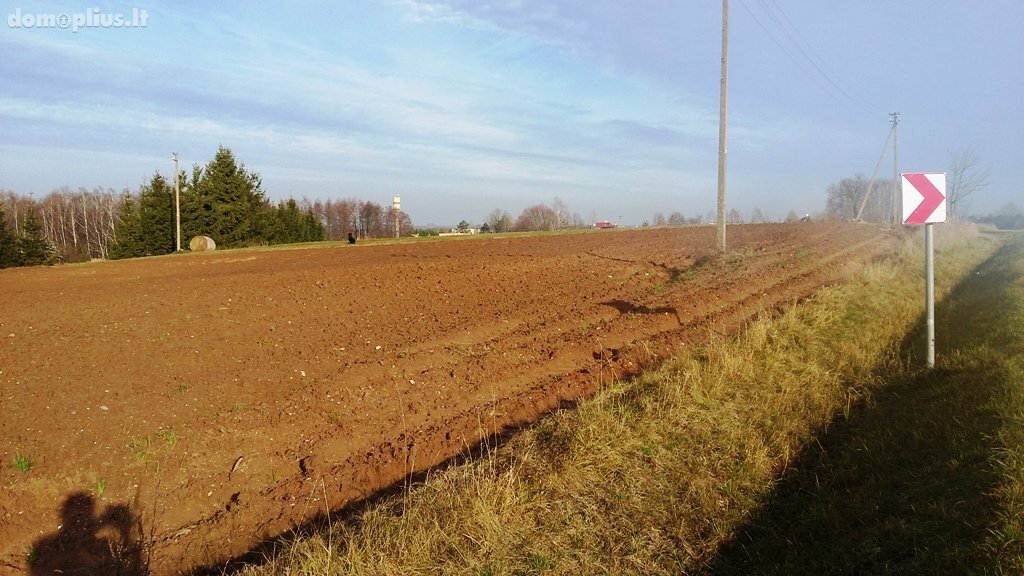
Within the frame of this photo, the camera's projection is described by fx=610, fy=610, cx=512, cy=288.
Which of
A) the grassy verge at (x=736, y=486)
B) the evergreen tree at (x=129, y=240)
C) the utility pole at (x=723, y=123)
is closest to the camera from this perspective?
the grassy verge at (x=736, y=486)

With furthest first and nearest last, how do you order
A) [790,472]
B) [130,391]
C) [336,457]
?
1. [130,391]
2. [336,457]
3. [790,472]

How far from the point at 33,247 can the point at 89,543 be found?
148 feet

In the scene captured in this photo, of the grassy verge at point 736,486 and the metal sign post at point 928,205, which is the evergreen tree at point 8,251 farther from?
the metal sign post at point 928,205

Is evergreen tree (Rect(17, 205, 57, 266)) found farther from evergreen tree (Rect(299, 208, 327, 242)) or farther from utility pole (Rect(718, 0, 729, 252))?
utility pole (Rect(718, 0, 729, 252))

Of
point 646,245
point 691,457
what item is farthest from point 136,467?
point 646,245

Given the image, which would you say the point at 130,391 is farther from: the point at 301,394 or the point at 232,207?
the point at 232,207

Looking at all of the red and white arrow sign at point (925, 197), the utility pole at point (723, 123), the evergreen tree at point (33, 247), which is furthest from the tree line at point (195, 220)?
the red and white arrow sign at point (925, 197)

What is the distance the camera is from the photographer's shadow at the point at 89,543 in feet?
16.3

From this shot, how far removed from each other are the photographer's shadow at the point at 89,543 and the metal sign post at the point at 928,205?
9051mm

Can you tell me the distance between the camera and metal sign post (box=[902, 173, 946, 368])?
7.84m

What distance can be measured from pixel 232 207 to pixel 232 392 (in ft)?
136

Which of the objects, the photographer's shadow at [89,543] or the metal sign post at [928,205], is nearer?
the photographer's shadow at [89,543]

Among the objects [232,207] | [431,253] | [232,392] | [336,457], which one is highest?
[232,207]

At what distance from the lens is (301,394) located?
286 inches
